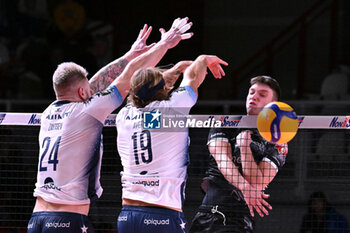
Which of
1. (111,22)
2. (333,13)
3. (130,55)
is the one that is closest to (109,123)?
(130,55)

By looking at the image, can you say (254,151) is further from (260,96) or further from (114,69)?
(114,69)

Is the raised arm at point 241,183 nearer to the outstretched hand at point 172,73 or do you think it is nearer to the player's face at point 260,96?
the player's face at point 260,96

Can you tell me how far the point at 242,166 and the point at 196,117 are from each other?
63 centimetres

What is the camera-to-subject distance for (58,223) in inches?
202

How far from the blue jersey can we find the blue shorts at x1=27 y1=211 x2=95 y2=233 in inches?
4.3

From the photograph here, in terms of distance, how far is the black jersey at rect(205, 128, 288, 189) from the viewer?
5734 millimetres

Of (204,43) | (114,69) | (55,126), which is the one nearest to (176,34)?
(114,69)

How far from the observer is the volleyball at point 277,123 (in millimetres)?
5273

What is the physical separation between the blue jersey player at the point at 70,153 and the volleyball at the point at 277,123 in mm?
1244

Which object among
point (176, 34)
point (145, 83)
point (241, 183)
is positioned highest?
point (176, 34)

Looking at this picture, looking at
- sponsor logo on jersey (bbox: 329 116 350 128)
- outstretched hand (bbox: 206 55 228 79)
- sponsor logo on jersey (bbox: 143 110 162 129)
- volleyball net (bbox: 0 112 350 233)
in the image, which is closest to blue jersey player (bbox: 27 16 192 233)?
sponsor logo on jersey (bbox: 143 110 162 129)

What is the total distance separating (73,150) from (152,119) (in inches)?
28.9

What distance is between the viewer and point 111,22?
43.5 feet

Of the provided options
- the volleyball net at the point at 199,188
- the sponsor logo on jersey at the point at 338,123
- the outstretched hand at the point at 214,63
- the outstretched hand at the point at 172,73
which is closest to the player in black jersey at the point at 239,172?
the outstretched hand at the point at 214,63
